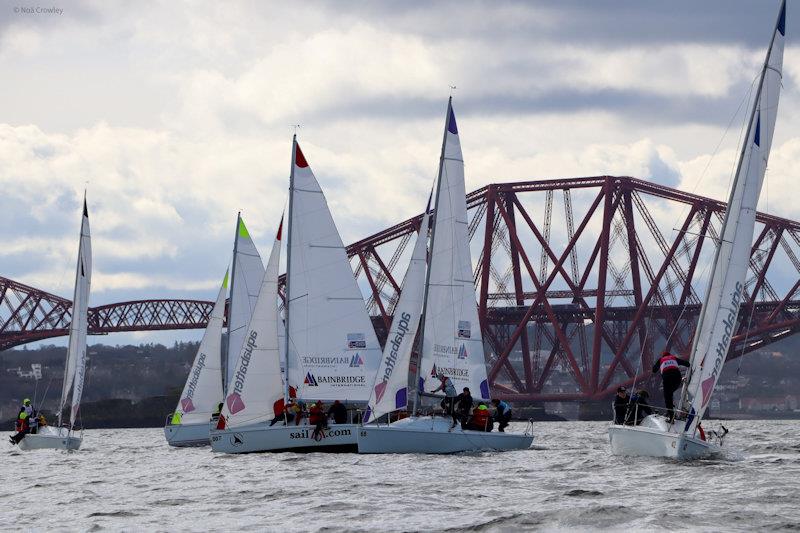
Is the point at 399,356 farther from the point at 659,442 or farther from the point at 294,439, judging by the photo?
the point at 659,442

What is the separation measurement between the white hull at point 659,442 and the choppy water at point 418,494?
32 centimetres

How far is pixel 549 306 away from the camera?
105438 mm

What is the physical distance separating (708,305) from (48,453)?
26.6 metres

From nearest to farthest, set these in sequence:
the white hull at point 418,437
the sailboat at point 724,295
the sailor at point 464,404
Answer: the sailboat at point 724,295 < the white hull at point 418,437 < the sailor at point 464,404

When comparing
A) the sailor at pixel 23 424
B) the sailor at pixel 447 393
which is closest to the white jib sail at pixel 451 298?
the sailor at pixel 447 393

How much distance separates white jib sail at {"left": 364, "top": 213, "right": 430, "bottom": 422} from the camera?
121 feet

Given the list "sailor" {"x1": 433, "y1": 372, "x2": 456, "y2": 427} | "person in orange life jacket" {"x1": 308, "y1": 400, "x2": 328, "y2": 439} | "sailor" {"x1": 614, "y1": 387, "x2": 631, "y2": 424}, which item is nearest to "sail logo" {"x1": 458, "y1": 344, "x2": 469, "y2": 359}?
"sailor" {"x1": 433, "y1": 372, "x2": 456, "y2": 427}

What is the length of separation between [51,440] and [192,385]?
20.1 feet

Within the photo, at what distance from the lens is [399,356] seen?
37250 millimetres

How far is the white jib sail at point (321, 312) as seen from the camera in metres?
38.7

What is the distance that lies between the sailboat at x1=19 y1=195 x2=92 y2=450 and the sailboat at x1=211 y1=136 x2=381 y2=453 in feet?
38.6

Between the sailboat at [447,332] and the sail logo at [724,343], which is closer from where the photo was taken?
the sail logo at [724,343]

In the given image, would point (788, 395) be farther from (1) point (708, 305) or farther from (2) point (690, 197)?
(1) point (708, 305)

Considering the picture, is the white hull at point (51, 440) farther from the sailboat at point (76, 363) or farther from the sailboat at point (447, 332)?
Result: the sailboat at point (447, 332)
